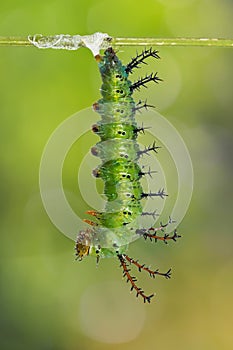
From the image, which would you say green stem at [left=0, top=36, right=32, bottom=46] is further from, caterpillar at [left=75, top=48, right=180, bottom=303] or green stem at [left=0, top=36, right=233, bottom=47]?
caterpillar at [left=75, top=48, right=180, bottom=303]

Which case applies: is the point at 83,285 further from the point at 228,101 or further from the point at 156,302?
the point at 228,101

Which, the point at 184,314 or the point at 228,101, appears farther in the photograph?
the point at 228,101

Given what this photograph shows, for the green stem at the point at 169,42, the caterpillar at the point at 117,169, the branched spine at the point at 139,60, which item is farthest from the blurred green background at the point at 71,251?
the green stem at the point at 169,42

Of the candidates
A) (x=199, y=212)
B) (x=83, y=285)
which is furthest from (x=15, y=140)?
(x=199, y=212)

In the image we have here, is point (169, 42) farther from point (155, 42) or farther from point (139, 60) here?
point (139, 60)

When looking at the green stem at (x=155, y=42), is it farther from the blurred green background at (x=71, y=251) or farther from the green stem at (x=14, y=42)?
the blurred green background at (x=71, y=251)

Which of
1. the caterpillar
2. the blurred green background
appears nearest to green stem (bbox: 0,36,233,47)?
the caterpillar
